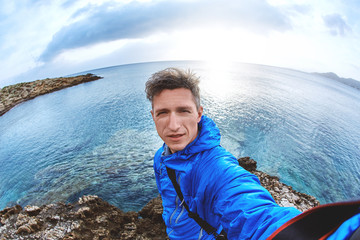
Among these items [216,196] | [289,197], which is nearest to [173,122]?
[216,196]

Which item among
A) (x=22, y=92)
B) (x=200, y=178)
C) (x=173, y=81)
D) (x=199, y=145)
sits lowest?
(x=200, y=178)

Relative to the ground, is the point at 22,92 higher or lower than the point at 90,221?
higher

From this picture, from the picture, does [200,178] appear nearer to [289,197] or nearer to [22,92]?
[289,197]

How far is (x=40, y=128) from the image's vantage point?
24.4m

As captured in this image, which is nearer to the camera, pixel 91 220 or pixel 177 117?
pixel 177 117

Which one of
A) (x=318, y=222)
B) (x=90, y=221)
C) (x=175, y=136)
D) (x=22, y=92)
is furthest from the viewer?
(x=22, y=92)

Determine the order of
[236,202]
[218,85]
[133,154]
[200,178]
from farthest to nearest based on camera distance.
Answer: [218,85] < [133,154] < [200,178] < [236,202]

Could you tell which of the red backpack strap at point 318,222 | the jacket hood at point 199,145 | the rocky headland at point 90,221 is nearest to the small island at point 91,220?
the rocky headland at point 90,221

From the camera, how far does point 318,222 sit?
3.06 ft

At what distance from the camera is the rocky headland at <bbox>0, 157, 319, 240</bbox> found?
201 inches

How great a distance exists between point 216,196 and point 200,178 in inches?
11.4

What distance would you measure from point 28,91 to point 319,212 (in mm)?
73950

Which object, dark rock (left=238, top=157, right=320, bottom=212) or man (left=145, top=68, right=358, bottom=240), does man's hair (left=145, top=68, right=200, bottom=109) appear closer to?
man (left=145, top=68, right=358, bottom=240)

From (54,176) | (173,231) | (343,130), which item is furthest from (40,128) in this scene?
(343,130)
